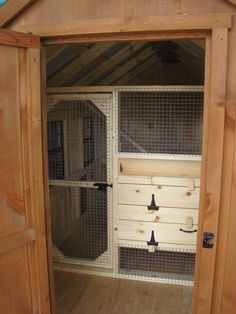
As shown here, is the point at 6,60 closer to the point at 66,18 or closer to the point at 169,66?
the point at 66,18

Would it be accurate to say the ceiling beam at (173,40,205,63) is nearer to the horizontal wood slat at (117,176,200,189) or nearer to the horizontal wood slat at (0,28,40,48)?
the horizontal wood slat at (117,176,200,189)

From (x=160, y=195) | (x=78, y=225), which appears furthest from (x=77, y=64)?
(x=78, y=225)

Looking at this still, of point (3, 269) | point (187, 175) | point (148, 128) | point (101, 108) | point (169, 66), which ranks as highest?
point (169, 66)

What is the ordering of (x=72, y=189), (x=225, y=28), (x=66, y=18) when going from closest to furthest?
(x=225, y=28)
(x=66, y=18)
(x=72, y=189)

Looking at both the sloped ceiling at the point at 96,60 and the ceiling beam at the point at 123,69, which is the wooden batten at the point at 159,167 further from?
the ceiling beam at the point at 123,69

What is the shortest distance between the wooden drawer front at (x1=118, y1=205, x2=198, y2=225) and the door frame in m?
1.10

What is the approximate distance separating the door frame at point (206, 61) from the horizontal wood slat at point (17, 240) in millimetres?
892

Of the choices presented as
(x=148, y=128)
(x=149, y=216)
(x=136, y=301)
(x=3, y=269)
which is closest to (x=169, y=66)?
(x=148, y=128)

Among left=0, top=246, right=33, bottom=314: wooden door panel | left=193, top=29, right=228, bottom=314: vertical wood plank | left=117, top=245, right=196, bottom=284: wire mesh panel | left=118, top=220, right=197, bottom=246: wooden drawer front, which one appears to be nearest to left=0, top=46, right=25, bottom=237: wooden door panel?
left=0, top=246, right=33, bottom=314: wooden door panel

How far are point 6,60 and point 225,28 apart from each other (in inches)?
40.1

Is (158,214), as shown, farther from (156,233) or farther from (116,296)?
(116,296)

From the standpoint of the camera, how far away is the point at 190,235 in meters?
2.70

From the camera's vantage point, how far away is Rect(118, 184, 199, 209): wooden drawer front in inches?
104

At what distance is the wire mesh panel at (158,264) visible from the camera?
2846 millimetres
